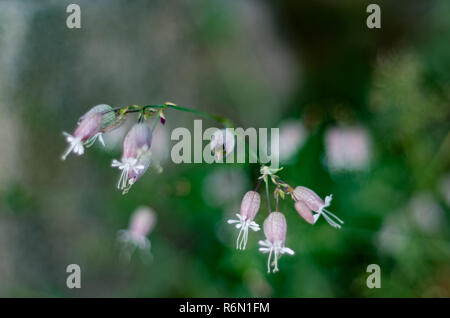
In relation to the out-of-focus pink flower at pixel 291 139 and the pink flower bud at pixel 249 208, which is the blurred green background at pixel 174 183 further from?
the pink flower bud at pixel 249 208

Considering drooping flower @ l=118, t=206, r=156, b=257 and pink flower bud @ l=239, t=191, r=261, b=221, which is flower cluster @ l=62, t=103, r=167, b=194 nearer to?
pink flower bud @ l=239, t=191, r=261, b=221

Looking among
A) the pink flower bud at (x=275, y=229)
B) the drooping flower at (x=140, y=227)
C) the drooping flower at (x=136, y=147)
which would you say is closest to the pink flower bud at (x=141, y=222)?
the drooping flower at (x=140, y=227)

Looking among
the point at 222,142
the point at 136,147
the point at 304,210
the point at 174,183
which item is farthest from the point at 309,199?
the point at 174,183

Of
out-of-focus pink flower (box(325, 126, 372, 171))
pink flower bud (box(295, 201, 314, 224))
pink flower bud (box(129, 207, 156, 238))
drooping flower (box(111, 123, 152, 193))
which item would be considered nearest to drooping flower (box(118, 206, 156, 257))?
pink flower bud (box(129, 207, 156, 238))

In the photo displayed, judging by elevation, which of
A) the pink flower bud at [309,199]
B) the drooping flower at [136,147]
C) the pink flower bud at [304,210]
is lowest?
the pink flower bud at [304,210]

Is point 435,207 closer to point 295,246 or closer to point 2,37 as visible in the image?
point 295,246

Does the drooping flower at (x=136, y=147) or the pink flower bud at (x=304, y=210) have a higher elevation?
the drooping flower at (x=136, y=147)
